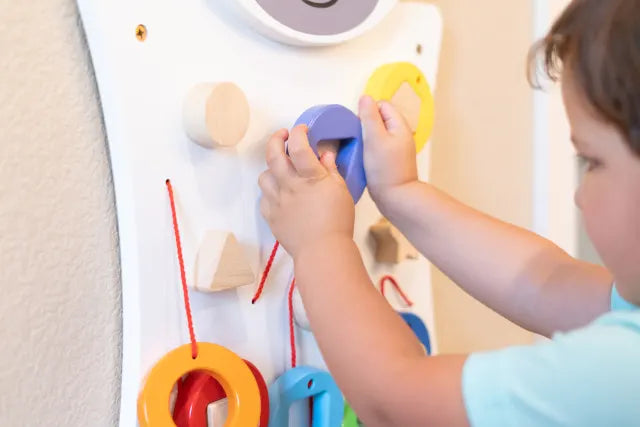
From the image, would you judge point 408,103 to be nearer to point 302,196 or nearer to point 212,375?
point 302,196

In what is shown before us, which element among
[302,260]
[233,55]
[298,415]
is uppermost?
[233,55]

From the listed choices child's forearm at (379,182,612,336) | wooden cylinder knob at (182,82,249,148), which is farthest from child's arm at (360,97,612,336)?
wooden cylinder knob at (182,82,249,148)

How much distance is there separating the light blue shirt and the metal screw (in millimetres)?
261

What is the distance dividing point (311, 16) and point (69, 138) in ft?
0.57

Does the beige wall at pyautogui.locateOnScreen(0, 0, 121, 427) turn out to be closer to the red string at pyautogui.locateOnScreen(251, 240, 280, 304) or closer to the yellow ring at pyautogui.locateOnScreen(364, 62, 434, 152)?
the red string at pyautogui.locateOnScreen(251, 240, 280, 304)

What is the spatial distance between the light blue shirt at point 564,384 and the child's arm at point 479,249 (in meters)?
0.13

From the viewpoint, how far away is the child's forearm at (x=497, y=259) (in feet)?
1.63

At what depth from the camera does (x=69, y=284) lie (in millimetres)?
420

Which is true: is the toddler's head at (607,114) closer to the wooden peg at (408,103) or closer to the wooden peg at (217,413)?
the wooden peg at (408,103)

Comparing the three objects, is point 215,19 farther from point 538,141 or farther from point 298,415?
point 538,141

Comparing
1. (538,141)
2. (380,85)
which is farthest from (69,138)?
(538,141)

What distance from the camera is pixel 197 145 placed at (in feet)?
1.45

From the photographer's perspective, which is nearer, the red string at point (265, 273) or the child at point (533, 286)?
the child at point (533, 286)

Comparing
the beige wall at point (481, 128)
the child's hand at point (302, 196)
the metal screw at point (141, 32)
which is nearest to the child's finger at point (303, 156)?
the child's hand at point (302, 196)
